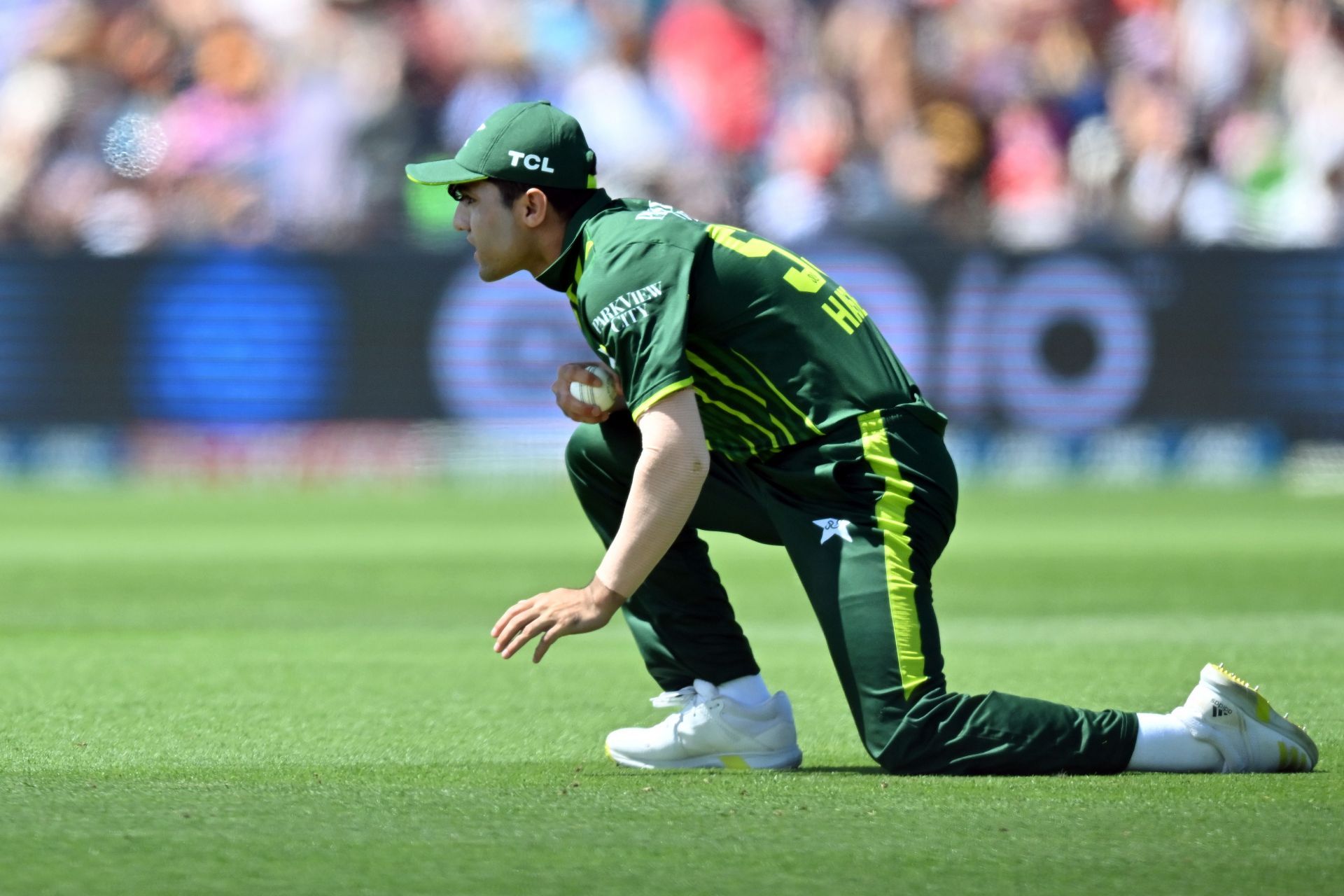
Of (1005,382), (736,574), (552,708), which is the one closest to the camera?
(552,708)

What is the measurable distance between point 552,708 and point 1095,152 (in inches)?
491

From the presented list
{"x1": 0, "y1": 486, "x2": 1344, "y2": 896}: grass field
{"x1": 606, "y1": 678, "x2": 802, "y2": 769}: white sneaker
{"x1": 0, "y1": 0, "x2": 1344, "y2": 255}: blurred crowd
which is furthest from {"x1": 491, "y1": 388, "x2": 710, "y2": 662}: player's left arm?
{"x1": 0, "y1": 0, "x2": 1344, "y2": 255}: blurred crowd

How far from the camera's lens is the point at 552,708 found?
17.6ft

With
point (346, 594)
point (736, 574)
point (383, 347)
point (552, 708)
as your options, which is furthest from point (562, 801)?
point (383, 347)

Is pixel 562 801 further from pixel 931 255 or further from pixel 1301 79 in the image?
pixel 1301 79

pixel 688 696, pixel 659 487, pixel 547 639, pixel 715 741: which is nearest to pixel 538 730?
pixel 688 696

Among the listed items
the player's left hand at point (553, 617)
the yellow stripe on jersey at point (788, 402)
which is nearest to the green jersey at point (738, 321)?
the yellow stripe on jersey at point (788, 402)

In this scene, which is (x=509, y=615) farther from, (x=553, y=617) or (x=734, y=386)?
(x=734, y=386)

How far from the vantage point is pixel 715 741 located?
436 centimetres

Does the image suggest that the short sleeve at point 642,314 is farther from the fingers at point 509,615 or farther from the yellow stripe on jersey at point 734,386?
the fingers at point 509,615

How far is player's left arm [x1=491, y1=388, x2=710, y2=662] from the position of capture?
3.82 meters

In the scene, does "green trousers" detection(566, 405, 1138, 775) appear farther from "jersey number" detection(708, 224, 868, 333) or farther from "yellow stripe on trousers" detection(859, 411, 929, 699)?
"jersey number" detection(708, 224, 868, 333)

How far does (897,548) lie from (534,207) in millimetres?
1028

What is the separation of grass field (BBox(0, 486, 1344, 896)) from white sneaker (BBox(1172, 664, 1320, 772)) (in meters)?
0.07
